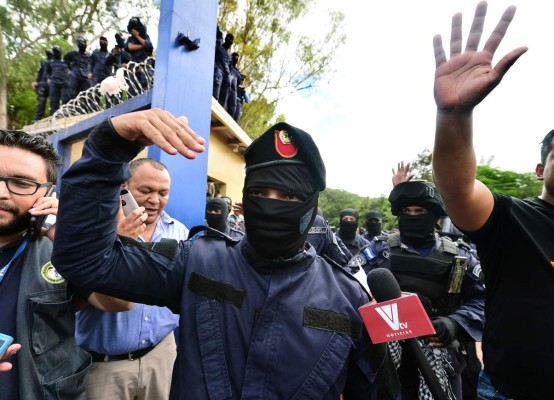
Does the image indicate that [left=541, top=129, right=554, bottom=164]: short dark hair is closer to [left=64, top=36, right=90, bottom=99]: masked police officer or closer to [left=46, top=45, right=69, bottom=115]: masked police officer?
[left=64, top=36, right=90, bottom=99]: masked police officer

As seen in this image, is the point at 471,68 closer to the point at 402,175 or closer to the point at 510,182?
the point at 402,175

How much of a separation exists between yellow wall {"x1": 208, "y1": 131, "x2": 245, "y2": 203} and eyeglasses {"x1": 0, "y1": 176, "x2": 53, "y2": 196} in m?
7.41

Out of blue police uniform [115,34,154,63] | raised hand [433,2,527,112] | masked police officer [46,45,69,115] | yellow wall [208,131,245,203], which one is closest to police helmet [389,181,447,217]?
→ raised hand [433,2,527,112]

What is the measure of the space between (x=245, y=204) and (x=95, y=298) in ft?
2.69

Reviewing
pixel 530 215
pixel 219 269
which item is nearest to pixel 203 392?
pixel 219 269

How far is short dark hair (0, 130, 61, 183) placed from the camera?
1.50 m

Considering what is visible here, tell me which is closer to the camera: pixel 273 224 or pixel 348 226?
pixel 273 224

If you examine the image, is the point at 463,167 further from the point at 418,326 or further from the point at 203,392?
the point at 203,392

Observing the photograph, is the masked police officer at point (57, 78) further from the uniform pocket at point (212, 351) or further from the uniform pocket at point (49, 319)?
the uniform pocket at point (212, 351)

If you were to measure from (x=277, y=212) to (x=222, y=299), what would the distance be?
1.25 feet

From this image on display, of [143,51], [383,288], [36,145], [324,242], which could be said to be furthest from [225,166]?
[383,288]

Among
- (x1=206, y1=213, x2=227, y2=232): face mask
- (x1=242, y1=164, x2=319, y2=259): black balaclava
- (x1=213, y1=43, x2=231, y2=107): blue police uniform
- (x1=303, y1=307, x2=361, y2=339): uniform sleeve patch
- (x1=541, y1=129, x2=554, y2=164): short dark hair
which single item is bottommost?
(x1=303, y1=307, x2=361, y2=339): uniform sleeve patch

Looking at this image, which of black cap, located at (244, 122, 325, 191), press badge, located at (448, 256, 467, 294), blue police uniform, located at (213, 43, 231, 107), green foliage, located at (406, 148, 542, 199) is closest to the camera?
black cap, located at (244, 122, 325, 191)

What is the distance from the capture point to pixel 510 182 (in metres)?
15.2
